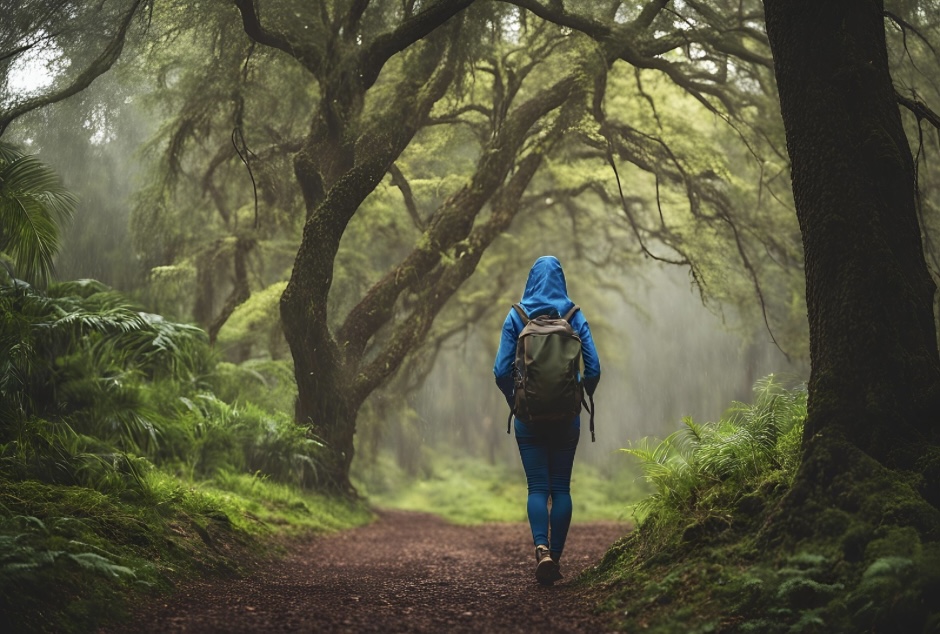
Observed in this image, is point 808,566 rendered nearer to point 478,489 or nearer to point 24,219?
point 24,219

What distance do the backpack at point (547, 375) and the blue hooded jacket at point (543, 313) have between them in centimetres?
17

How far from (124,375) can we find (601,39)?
21.1ft

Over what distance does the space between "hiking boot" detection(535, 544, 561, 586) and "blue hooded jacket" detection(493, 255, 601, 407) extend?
985 millimetres

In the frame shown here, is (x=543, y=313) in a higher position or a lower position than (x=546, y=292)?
lower

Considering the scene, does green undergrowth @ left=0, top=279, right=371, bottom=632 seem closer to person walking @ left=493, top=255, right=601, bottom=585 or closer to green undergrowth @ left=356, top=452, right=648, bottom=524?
person walking @ left=493, top=255, right=601, bottom=585

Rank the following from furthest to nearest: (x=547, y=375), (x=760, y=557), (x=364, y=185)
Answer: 1. (x=364, y=185)
2. (x=547, y=375)
3. (x=760, y=557)

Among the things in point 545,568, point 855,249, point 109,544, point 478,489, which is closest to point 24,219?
point 109,544

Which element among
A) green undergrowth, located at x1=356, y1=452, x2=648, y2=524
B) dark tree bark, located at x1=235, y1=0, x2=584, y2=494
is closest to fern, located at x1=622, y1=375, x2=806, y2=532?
dark tree bark, located at x1=235, y1=0, x2=584, y2=494

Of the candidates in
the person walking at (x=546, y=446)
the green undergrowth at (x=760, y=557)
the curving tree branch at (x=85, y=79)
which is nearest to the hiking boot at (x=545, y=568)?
the person walking at (x=546, y=446)

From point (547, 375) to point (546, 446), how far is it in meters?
0.61

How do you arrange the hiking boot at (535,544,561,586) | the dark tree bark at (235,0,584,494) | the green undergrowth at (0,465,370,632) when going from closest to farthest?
the green undergrowth at (0,465,370,632)
the hiking boot at (535,544,561,586)
the dark tree bark at (235,0,584,494)

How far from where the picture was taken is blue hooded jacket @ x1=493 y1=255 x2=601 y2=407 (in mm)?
4609

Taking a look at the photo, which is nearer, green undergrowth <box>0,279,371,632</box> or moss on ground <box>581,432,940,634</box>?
moss on ground <box>581,432,940,634</box>

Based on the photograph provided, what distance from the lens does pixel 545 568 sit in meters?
4.46
